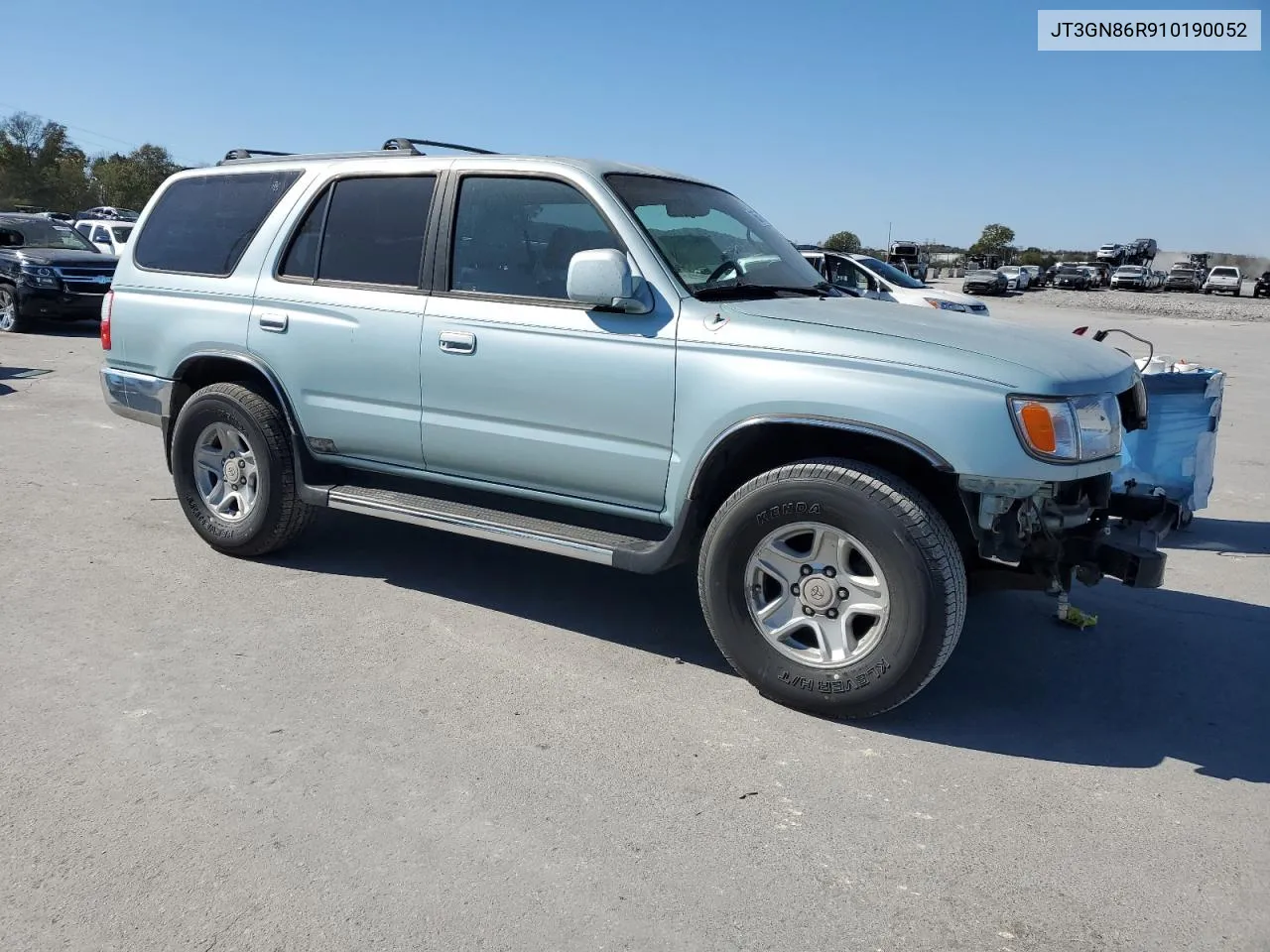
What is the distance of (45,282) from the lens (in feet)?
48.4

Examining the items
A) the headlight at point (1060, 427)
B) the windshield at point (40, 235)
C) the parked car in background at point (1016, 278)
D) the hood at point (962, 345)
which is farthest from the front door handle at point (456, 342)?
the parked car in background at point (1016, 278)

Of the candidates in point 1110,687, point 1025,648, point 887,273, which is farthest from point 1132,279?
point 1110,687

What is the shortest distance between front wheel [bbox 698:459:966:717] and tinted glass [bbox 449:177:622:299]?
1.28 metres

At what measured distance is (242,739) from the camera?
11.4 feet

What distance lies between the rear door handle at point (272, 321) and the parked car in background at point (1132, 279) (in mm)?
58651

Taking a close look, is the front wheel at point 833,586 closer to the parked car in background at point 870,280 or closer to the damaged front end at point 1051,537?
the damaged front end at point 1051,537

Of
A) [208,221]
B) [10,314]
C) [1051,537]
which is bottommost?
[1051,537]

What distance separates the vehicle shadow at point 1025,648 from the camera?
146 inches

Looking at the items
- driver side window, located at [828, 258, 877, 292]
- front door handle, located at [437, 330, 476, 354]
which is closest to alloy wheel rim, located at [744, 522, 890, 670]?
front door handle, located at [437, 330, 476, 354]

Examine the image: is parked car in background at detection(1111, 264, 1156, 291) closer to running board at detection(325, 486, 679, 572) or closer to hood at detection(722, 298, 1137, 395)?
hood at detection(722, 298, 1137, 395)

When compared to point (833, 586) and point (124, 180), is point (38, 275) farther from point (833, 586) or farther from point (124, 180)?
point (124, 180)

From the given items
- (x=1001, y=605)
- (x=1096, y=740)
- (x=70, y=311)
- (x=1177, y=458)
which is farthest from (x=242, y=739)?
(x=70, y=311)

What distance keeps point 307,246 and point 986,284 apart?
47.5 metres

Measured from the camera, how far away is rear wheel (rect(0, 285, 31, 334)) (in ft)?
49.0
